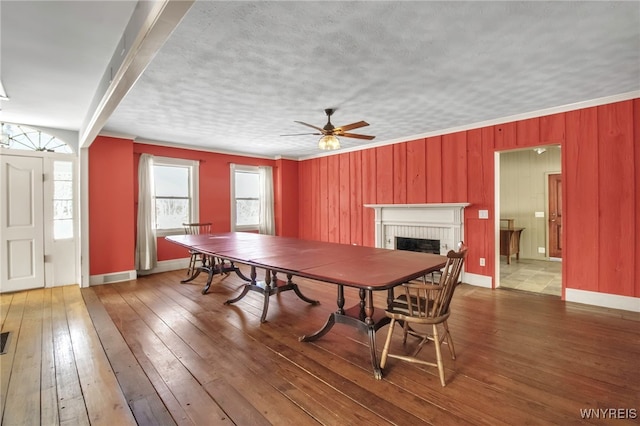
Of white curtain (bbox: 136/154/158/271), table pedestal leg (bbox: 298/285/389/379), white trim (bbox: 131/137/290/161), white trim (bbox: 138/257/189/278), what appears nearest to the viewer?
table pedestal leg (bbox: 298/285/389/379)

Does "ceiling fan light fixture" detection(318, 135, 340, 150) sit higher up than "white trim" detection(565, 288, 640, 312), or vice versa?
"ceiling fan light fixture" detection(318, 135, 340, 150)

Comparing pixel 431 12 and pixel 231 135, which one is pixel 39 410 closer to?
pixel 431 12

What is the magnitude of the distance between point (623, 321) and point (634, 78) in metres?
2.40

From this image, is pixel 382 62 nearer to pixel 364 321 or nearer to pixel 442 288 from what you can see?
pixel 442 288

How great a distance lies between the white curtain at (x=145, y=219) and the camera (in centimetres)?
507

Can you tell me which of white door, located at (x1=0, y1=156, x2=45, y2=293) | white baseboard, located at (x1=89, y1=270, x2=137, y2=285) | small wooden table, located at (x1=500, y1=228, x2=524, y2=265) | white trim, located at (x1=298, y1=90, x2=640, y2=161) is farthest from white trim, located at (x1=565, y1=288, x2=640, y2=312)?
white door, located at (x1=0, y1=156, x2=45, y2=293)

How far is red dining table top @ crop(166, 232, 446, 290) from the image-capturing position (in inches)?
77.9

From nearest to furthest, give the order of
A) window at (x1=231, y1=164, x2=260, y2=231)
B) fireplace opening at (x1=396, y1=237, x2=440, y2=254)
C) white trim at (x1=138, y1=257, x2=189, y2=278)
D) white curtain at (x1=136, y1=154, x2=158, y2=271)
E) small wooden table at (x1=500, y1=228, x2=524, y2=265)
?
fireplace opening at (x1=396, y1=237, x2=440, y2=254) < white curtain at (x1=136, y1=154, x2=158, y2=271) < white trim at (x1=138, y1=257, x2=189, y2=278) < small wooden table at (x1=500, y1=228, x2=524, y2=265) < window at (x1=231, y1=164, x2=260, y2=231)

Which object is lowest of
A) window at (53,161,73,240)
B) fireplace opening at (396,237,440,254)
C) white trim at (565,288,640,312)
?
white trim at (565,288,640,312)

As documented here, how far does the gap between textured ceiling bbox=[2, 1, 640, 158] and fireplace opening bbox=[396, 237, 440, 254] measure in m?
1.94

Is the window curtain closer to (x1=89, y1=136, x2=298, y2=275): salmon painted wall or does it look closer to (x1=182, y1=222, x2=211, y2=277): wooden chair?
(x1=182, y1=222, x2=211, y2=277): wooden chair

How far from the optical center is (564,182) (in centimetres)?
370

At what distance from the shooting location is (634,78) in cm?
285

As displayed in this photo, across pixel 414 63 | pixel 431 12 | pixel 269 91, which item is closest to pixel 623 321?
pixel 414 63
